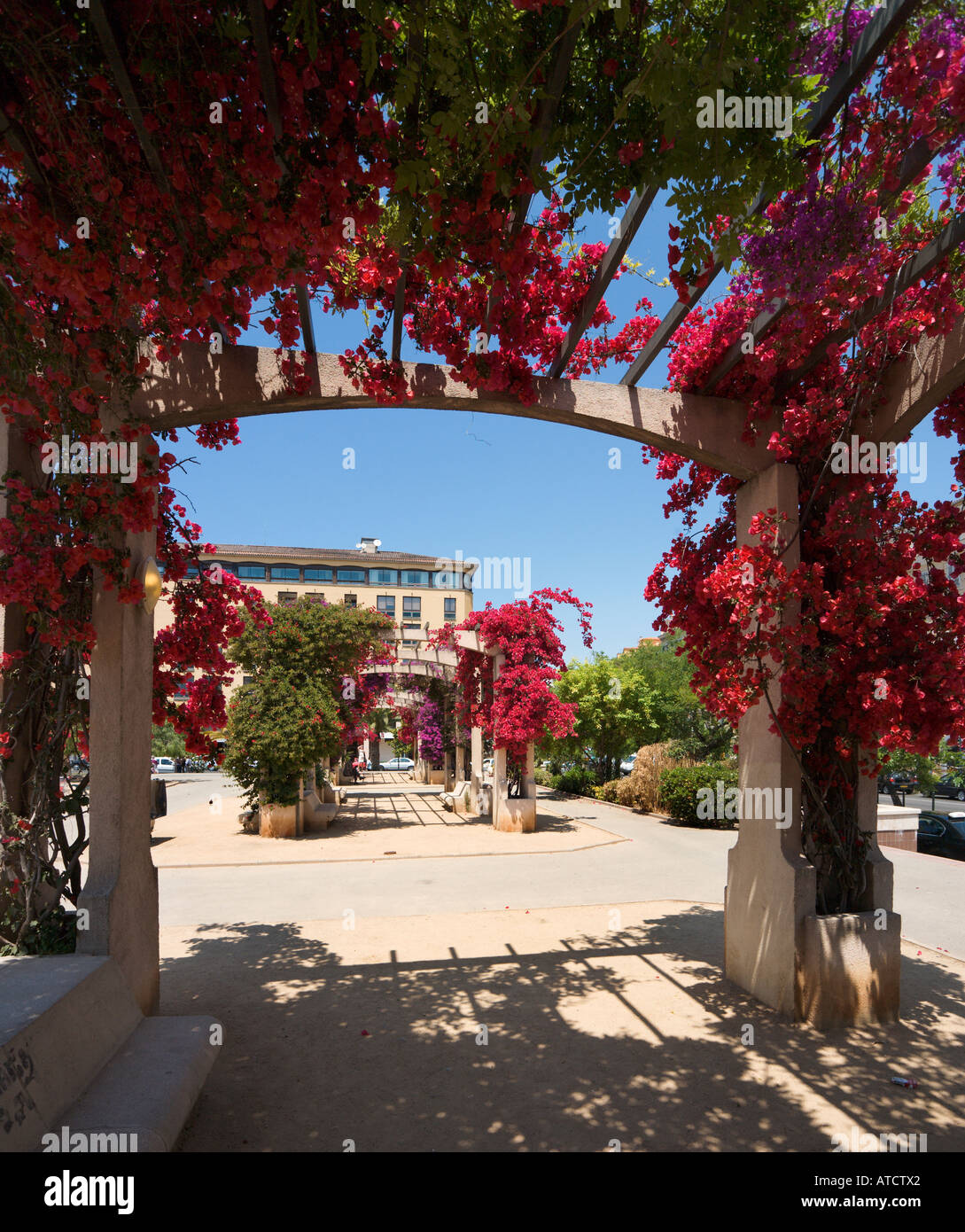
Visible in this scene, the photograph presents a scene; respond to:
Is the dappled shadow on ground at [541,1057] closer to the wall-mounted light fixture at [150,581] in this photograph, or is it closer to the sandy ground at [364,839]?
the wall-mounted light fixture at [150,581]

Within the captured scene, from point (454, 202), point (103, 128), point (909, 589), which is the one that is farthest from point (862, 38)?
point (103, 128)

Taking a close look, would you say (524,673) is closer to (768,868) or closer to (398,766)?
(768,868)

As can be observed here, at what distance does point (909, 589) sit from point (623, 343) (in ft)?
7.95

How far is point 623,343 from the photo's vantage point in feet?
16.0

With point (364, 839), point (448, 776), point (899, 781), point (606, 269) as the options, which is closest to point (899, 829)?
point (364, 839)

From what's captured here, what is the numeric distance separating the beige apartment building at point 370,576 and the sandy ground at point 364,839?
37.2m

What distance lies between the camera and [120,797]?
12.4 ft

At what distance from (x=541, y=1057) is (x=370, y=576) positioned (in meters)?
53.1

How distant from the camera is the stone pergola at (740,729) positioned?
12.4ft

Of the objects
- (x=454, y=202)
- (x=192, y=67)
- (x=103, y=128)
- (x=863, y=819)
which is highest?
(x=192, y=67)

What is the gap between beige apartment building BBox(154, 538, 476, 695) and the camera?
53.5 metres

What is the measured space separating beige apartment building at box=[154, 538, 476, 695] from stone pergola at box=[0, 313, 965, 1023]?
47964 mm

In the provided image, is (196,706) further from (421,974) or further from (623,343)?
(623,343)
